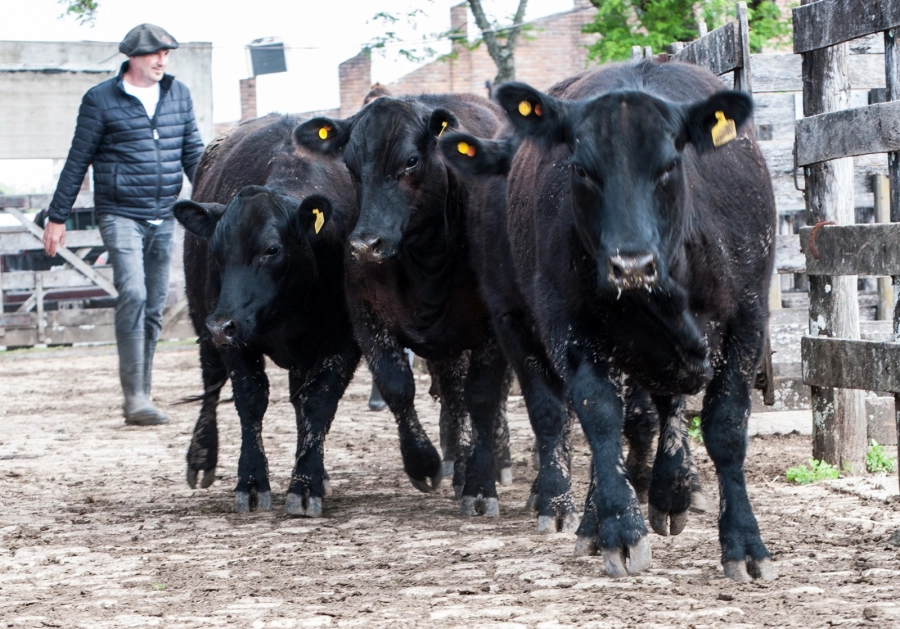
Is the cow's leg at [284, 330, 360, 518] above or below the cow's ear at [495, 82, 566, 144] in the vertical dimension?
below

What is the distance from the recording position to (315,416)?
685 cm

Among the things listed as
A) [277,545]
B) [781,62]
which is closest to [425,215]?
[277,545]

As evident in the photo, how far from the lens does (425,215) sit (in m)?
6.88

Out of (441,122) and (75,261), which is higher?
Result: (75,261)

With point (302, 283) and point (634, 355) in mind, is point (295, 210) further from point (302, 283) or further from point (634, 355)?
point (634, 355)

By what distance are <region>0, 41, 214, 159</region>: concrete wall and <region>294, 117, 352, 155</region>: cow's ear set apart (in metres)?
18.0

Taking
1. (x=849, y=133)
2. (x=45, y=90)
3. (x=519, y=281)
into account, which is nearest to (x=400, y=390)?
(x=519, y=281)

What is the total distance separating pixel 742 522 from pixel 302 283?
10.3ft

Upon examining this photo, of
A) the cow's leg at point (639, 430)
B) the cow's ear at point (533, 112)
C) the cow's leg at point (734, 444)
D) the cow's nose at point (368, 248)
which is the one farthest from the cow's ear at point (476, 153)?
the cow's leg at point (734, 444)

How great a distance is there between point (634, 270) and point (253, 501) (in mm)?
3318

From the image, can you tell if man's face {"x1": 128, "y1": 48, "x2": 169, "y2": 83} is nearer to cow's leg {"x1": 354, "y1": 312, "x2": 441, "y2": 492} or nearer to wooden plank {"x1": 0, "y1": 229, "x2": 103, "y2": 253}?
cow's leg {"x1": 354, "y1": 312, "x2": 441, "y2": 492}

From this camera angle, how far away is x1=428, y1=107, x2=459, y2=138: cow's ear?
22.5 ft

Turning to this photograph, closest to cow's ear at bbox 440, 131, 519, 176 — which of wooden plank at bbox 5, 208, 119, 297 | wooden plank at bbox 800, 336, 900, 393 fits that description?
wooden plank at bbox 800, 336, 900, 393

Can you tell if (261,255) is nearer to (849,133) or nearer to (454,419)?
(454,419)
